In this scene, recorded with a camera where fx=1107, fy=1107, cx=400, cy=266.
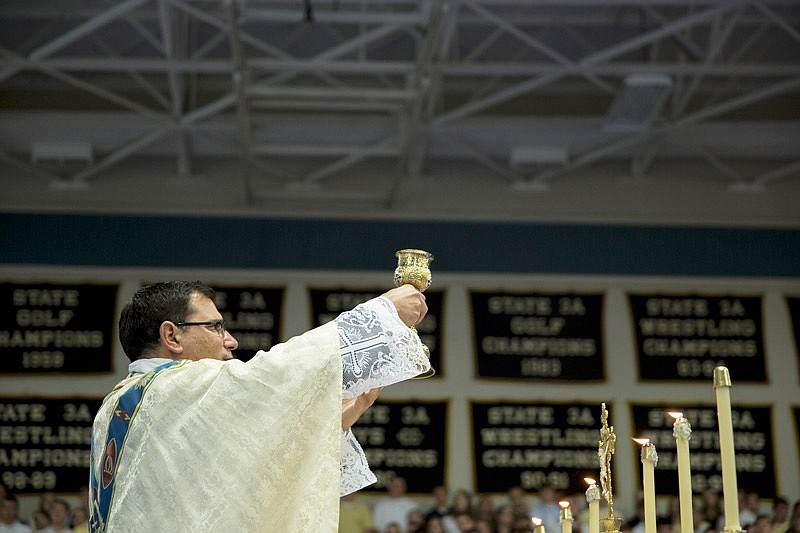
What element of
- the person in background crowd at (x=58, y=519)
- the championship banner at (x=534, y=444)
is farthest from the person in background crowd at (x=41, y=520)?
the championship banner at (x=534, y=444)

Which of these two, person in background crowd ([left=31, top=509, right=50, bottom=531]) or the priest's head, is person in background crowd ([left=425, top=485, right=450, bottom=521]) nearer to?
person in background crowd ([left=31, top=509, right=50, bottom=531])

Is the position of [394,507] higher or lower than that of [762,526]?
higher

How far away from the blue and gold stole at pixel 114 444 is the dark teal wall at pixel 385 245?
1019cm

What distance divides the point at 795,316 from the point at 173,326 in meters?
11.4

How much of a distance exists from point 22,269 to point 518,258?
18.9 ft

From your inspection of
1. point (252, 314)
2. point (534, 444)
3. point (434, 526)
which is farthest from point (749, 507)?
point (252, 314)

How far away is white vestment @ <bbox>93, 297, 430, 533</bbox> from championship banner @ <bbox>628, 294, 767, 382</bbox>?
10.7 meters

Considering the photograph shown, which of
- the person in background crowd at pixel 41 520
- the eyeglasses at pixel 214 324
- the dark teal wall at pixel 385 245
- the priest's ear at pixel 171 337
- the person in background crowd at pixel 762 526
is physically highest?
the dark teal wall at pixel 385 245

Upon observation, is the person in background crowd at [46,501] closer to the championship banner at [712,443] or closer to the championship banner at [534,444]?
the championship banner at [534,444]

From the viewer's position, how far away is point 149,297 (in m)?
3.02

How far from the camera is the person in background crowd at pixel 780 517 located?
10.9 meters

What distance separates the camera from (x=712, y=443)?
1268cm

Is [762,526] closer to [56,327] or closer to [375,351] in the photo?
[56,327]

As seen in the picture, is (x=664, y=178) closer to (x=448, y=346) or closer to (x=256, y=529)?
(x=448, y=346)
